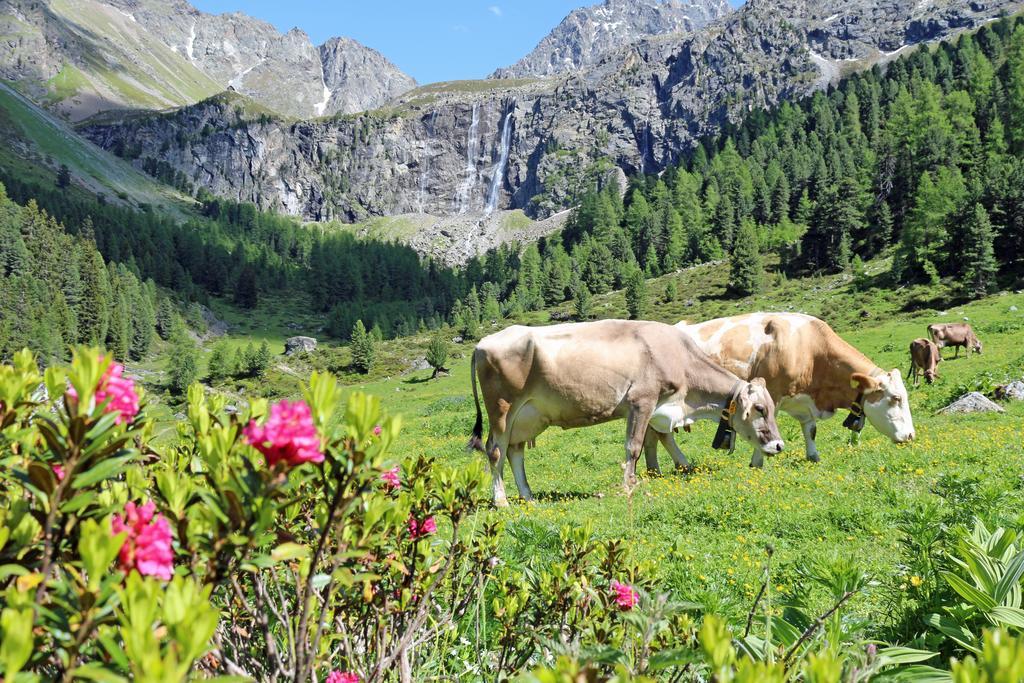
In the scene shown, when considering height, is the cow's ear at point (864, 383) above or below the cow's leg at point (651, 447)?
above

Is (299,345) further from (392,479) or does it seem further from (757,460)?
(392,479)

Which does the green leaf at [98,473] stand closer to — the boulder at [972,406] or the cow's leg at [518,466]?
the cow's leg at [518,466]

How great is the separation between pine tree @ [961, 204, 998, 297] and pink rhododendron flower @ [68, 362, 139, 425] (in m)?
62.9

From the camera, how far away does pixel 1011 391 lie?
18.5 metres

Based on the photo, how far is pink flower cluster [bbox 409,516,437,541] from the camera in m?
3.11

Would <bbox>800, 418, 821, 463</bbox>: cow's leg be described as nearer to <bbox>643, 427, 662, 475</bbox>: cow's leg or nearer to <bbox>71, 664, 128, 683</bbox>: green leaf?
<bbox>643, 427, 662, 475</bbox>: cow's leg

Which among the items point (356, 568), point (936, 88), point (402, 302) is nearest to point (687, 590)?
point (356, 568)

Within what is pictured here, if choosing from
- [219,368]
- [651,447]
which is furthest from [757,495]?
[219,368]

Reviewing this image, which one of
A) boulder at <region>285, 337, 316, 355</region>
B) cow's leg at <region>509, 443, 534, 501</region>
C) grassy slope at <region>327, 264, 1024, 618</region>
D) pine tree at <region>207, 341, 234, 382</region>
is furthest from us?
boulder at <region>285, 337, 316, 355</region>

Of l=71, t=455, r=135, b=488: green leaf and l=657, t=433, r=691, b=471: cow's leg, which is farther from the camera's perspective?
l=657, t=433, r=691, b=471: cow's leg

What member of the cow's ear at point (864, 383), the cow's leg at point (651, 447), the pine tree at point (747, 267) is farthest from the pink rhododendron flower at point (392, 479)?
the pine tree at point (747, 267)

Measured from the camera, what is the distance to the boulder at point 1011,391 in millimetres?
18234

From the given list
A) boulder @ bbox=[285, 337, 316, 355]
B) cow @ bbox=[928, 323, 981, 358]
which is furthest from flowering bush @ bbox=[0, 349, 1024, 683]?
boulder @ bbox=[285, 337, 316, 355]

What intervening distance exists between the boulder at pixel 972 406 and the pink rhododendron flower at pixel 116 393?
21.1 m
